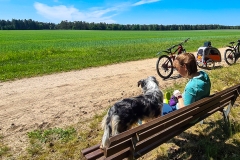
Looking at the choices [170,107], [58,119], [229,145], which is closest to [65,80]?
[58,119]

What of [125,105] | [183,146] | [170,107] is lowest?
[183,146]

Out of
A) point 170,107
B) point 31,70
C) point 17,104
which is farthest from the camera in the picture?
point 31,70

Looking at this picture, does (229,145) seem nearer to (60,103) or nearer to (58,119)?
(58,119)

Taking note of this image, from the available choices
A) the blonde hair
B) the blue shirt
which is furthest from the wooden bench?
the blonde hair

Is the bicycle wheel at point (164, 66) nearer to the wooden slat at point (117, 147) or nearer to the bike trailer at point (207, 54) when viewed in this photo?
the bike trailer at point (207, 54)

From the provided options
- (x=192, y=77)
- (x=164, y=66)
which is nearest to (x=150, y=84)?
(x=192, y=77)

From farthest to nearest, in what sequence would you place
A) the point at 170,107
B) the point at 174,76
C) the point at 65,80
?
the point at 174,76, the point at 65,80, the point at 170,107

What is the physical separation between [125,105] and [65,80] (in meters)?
5.87

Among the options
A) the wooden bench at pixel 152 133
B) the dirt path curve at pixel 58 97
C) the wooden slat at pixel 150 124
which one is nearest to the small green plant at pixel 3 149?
the dirt path curve at pixel 58 97

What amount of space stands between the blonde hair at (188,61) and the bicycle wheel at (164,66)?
5576mm

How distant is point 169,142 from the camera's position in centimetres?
410

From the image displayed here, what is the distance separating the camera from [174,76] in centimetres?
941

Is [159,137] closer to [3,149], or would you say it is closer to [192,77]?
[192,77]

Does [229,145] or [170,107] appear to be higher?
[170,107]
